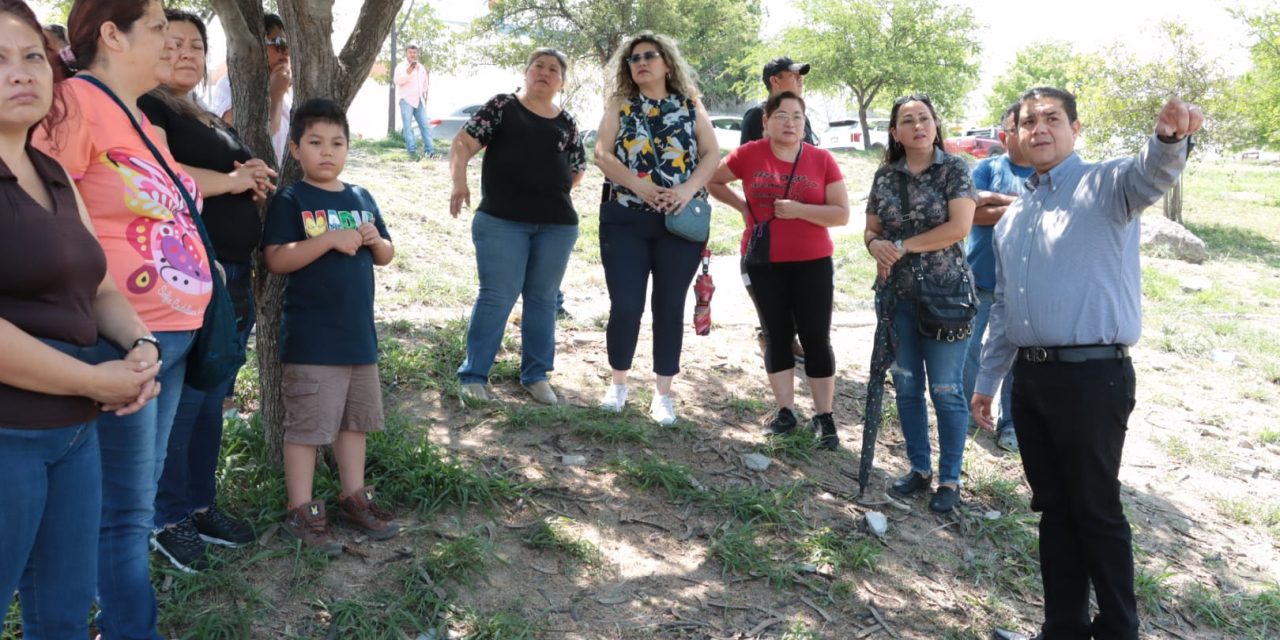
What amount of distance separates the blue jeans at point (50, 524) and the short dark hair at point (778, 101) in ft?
11.6

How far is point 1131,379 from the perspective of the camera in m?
3.17

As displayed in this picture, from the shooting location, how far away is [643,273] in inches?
192

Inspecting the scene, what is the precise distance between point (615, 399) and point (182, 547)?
2.35 m

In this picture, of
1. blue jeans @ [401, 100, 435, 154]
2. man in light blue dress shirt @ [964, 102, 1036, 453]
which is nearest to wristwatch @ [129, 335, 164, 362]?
man in light blue dress shirt @ [964, 102, 1036, 453]

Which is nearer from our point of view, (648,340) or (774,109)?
(774,109)

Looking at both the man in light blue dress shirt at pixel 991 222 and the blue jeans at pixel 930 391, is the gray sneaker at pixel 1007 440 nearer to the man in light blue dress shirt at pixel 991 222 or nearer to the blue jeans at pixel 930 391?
the man in light blue dress shirt at pixel 991 222

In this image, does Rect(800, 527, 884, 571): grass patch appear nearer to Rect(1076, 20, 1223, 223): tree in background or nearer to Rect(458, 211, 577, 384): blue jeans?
Rect(458, 211, 577, 384): blue jeans

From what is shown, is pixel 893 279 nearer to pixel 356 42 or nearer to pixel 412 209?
pixel 356 42

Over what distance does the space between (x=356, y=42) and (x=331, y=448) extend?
5.86ft

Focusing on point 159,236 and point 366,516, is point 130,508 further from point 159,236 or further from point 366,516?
point 366,516

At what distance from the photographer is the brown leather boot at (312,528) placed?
3.46 metres

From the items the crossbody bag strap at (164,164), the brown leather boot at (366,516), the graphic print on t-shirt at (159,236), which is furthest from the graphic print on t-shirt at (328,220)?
the brown leather boot at (366,516)

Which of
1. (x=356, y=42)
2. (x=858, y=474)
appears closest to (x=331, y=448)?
(x=356, y=42)

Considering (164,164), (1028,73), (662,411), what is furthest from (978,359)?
(1028,73)
